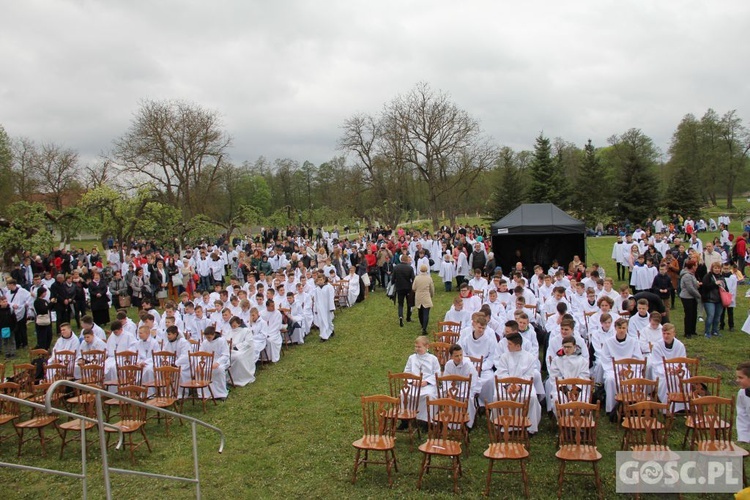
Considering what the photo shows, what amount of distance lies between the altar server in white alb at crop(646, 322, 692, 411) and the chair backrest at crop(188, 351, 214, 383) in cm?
720

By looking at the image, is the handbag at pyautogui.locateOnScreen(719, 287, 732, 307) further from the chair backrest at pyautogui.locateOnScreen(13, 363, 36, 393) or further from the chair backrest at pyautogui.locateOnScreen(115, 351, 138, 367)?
the chair backrest at pyautogui.locateOnScreen(13, 363, 36, 393)

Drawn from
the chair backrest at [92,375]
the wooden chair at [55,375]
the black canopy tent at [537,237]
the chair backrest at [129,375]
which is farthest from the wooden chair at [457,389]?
the black canopy tent at [537,237]

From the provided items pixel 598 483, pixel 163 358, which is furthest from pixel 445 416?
pixel 163 358

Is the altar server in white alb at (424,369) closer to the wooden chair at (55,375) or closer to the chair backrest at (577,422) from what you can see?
the chair backrest at (577,422)

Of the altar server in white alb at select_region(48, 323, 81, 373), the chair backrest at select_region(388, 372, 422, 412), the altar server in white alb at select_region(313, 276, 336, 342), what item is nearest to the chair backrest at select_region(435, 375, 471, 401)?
the chair backrest at select_region(388, 372, 422, 412)

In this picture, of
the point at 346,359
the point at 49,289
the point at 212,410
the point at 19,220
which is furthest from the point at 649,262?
the point at 19,220

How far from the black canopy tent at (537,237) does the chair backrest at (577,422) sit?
1152 centimetres

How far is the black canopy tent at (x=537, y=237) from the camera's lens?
17.3 m

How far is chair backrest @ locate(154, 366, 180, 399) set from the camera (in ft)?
28.2

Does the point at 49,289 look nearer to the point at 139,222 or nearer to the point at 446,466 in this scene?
the point at 139,222

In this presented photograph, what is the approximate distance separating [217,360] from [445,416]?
5499 mm

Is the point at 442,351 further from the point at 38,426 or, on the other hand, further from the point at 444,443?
the point at 38,426

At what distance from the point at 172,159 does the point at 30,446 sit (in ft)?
109

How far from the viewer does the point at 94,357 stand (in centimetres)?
958
